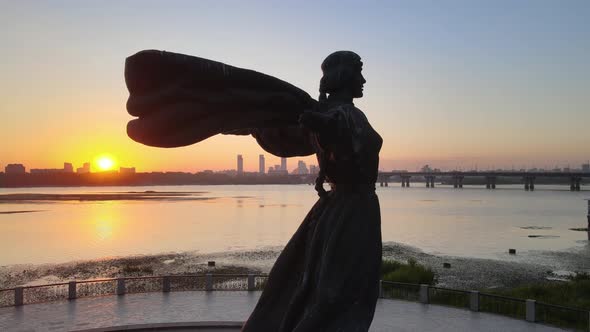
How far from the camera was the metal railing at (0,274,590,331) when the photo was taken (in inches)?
534

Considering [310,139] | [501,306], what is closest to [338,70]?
[310,139]

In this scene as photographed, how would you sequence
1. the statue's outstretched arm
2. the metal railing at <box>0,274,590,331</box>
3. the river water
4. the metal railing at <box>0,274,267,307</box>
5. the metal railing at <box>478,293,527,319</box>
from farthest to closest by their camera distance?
the river water, the metal railing at <box>0,274,267,307</box>, the metal railing at <box>478,293,527,319</box>, the metal railing at <box>0,274,590,331</box>, the statue's outstretched arm

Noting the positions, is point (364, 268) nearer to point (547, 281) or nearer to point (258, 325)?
point (258, 325)

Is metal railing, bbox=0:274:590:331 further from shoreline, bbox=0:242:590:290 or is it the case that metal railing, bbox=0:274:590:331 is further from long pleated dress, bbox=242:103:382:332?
long pleated dress, bbox=242:103:382:332

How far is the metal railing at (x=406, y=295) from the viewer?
13.6 meters

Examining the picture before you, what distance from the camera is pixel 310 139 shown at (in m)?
4.98

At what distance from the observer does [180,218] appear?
191 feet

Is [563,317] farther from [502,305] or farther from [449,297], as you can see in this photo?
[449,297]

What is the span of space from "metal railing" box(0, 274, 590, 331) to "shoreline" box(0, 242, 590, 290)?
425 cm

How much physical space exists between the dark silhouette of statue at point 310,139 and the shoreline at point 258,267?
19687mm

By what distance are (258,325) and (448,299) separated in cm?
1351

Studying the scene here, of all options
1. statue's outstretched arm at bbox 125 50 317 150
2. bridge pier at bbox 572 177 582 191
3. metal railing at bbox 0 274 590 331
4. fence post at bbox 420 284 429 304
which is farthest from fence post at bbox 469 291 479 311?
bridge pier at bbox 572 177 582 191

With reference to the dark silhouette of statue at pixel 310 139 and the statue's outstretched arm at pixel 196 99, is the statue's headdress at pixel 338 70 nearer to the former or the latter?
the dark silhouette of statue at pixel 310 139

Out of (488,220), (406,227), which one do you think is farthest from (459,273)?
(488,220)
